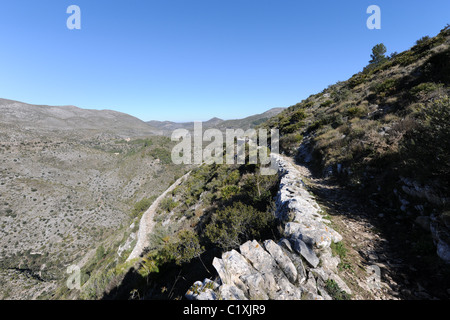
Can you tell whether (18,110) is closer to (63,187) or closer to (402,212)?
(63,187)

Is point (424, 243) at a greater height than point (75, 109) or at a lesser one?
lesser

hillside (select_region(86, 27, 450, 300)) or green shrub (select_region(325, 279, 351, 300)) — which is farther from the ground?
hillside (select_region(86, 27, 450, 300))

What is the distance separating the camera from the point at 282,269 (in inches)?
155

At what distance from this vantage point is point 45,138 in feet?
259

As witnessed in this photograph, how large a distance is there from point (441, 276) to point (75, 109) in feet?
835

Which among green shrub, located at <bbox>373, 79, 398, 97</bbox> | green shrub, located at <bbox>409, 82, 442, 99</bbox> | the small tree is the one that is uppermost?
the small tree

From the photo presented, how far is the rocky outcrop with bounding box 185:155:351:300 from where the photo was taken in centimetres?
348

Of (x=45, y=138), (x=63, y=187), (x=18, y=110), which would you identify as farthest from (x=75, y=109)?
(x=63, y=187)

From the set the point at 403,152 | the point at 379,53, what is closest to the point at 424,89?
the point at 403,152

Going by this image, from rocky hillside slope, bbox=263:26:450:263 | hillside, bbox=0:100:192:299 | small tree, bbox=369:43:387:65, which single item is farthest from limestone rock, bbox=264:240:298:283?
small tree, bbox=369:43:387:65

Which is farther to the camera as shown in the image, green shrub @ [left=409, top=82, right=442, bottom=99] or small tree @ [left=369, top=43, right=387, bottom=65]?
small tree @ [left=369, top=43, right=387, bottom=65]

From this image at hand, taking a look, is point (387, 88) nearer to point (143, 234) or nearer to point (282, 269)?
point (282, 269)

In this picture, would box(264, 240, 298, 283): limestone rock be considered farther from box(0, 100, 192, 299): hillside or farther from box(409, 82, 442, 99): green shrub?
box(0, 100, 192, 299): hillside

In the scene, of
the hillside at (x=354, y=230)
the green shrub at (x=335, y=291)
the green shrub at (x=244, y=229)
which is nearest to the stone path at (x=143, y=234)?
the hillside at (x=354, y=230)
